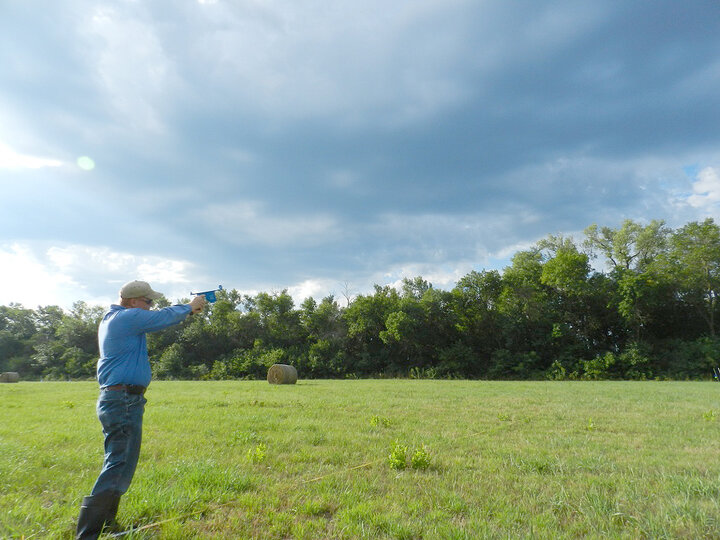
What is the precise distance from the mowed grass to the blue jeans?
51cm

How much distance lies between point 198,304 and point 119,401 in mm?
1170

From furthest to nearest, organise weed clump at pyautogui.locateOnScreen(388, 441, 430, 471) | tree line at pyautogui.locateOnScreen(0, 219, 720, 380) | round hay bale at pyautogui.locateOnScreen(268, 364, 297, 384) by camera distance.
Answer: tree line at pyautogui.locateOnScreen(0, 219, 720, 380) < round hay bale at pyautogui.locateOnScreen(268, 364, 297, 384) < weed clump at pyautogui.locateOnScreen(388, 441, 430, 471)

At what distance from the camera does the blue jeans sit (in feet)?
11.1

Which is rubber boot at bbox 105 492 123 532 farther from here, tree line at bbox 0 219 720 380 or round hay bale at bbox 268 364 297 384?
tree line at bbox 0 219 720 380

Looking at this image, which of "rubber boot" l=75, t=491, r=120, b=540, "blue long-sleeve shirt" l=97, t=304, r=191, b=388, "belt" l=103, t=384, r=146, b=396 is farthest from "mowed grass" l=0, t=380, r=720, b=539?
"blue long-sleeve shirt" l=97, t=304, r=191, b=388

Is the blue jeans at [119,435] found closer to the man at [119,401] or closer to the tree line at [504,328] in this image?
the man at [119,401]

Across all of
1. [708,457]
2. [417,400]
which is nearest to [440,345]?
[417,400]

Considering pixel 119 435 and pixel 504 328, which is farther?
pixel 504 328

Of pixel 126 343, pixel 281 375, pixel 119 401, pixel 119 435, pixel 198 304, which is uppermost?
pixel 198 304

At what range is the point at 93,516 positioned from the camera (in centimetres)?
322

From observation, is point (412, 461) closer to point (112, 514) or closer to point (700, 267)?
point (112, 514)

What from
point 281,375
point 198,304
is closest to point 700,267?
point 281,375

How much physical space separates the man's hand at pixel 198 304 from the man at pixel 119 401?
15cm

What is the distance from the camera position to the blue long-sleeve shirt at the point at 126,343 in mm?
3594
